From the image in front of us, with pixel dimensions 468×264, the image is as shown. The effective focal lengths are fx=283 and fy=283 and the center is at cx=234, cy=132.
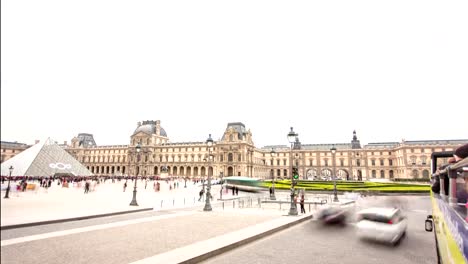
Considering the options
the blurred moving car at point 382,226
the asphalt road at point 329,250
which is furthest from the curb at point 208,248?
the blurred moving car at point 382,226

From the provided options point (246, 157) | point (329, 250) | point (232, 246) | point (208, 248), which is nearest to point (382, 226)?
point (329, 250)

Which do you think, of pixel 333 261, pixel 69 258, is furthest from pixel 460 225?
pixel 69 258

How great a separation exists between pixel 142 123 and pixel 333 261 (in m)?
116

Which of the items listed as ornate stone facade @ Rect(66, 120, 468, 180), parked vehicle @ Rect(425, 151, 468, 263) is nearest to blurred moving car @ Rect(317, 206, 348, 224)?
parked vehicle @ Rect(425, 151, 468, 263)

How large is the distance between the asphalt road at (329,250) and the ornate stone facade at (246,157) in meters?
77.5

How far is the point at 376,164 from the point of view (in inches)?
3755

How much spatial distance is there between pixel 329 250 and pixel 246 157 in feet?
276

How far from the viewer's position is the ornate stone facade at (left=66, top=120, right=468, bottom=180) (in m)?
86.7

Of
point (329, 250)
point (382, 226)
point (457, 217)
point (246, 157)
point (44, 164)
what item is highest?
point (246, 157)

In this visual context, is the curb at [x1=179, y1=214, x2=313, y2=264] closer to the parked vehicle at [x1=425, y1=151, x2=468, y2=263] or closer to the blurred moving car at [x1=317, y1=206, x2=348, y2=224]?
the blurred moving car at [x1=317, y1=206, x2=348, y2=224]

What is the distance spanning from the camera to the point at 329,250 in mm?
9133

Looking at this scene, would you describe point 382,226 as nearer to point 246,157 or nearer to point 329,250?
point 329,250

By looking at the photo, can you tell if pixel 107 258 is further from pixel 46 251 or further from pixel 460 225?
pixel 460 225

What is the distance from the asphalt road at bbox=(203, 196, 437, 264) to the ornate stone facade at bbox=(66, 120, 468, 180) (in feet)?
254
